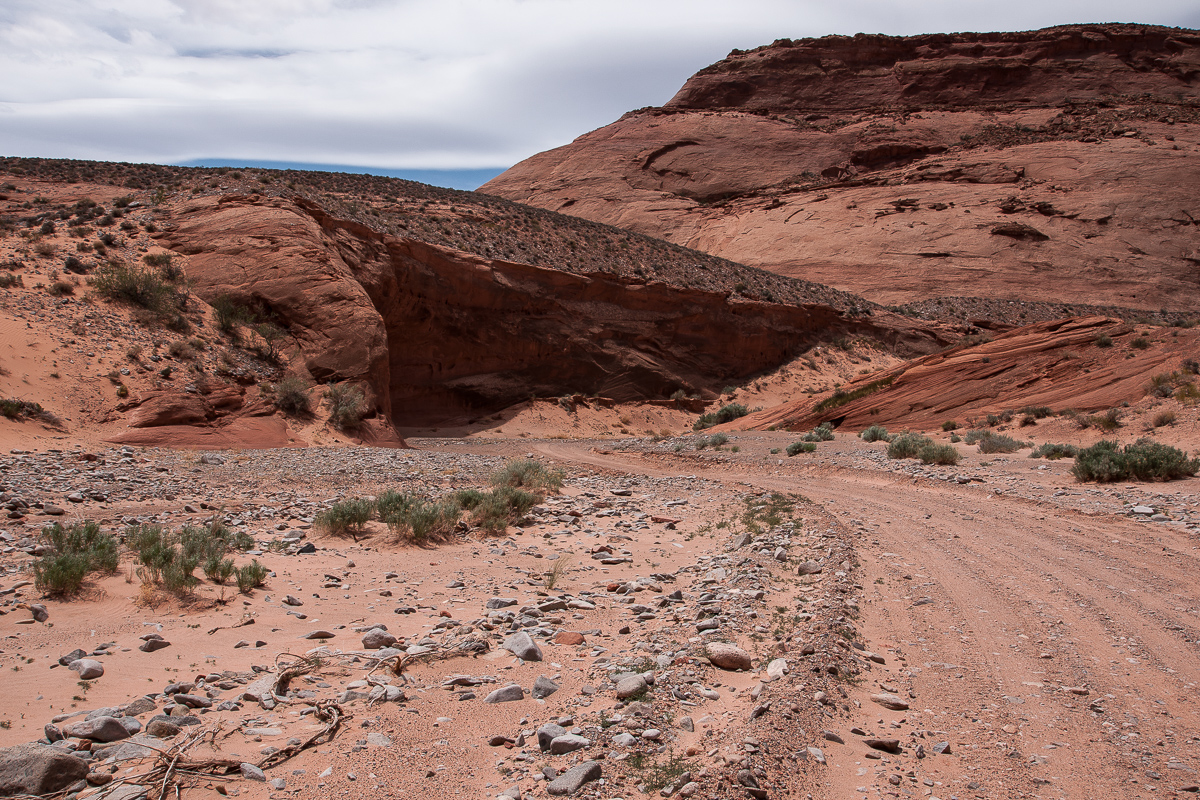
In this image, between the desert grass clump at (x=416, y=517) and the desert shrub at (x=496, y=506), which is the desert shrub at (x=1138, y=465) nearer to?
→ the desert shrub at (x=496, y=506)

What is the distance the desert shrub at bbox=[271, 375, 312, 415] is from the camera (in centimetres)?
1908

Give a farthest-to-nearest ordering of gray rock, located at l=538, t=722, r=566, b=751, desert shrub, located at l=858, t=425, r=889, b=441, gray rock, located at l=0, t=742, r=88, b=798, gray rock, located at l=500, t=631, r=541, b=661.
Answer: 1. desert shrub, located at l=858, t=425, r=889, b=441
2. gray rock, located at l=500, t=631, r=541, b=661
3. gray rock, located at l=538, t=722, r=566, b=751
4. gray rock, located at l=0, t=742, r=88, b=798

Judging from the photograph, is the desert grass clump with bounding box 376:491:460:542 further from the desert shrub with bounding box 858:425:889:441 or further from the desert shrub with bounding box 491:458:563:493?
the desert shrub with bounding box 858:425:889:441

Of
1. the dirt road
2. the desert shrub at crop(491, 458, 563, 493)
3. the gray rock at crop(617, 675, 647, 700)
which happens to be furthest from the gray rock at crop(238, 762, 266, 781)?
the desert shrub at crop(491, 458, 563, 493)

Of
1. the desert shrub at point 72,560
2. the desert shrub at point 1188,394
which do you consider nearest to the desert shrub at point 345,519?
the desert shrub at point 72,560

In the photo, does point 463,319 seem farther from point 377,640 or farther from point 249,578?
point 377,640

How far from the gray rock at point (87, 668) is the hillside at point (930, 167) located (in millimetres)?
48467

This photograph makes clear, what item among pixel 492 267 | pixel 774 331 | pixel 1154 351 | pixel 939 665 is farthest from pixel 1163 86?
pixel 939 665

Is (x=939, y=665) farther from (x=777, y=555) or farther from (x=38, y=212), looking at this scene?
(x=38, y=212)

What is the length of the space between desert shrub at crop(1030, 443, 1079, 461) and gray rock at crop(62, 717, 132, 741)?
1523cm

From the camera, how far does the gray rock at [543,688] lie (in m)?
4.26

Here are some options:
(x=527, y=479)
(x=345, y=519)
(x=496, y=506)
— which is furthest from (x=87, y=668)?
(x=527, y=479)

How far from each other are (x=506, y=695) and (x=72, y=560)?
4100mm

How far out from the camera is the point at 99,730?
3.45 m
